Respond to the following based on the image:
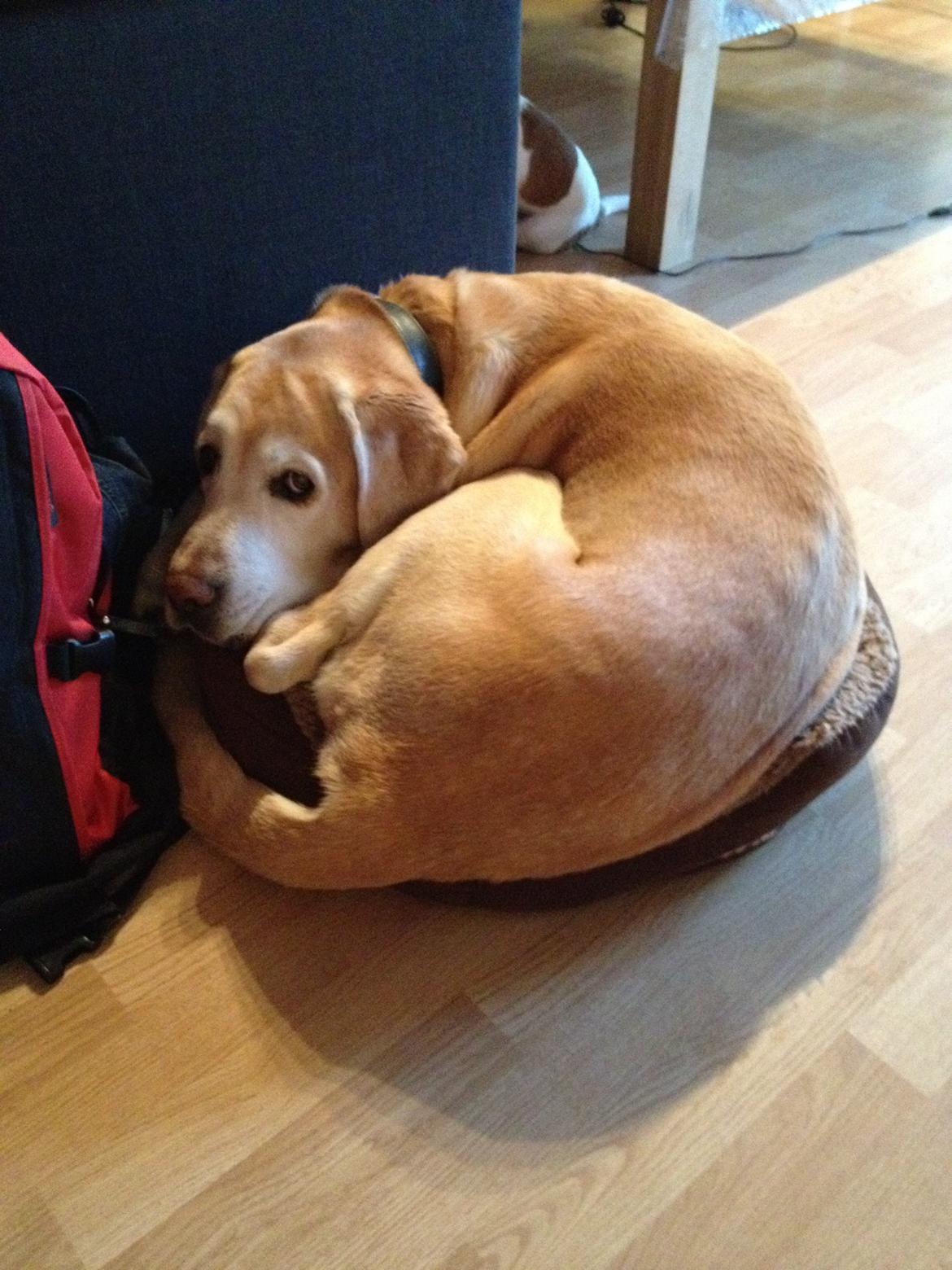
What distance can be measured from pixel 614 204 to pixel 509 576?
7.08ft

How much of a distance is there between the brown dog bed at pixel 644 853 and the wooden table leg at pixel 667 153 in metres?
1.69

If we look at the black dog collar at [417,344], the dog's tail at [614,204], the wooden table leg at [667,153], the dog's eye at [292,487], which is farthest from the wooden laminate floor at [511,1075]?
the dog's tail at [614,204]

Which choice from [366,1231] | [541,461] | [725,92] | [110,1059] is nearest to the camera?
[366,1231]

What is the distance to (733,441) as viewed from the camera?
4.33 feet

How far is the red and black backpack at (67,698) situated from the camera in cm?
114

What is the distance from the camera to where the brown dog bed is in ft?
4.18

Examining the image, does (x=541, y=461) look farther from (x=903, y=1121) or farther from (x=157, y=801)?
(x=903, y=1121)

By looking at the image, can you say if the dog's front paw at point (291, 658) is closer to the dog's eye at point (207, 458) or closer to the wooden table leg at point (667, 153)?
the dog's eye at point (207, 458)

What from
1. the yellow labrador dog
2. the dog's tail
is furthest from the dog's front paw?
the dog's tail

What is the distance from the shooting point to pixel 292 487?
1397 millimetres

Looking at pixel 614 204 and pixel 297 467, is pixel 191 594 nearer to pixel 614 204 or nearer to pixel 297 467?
pixel 297 467

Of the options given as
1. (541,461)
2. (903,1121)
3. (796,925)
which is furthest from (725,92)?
(903,1121)

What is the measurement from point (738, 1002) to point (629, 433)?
732 millimetres

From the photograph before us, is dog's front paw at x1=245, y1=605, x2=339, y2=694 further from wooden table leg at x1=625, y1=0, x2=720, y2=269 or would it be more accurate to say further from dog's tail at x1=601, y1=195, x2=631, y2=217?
dog's tail at x1=601, y1=195, x2=631, y2=217
